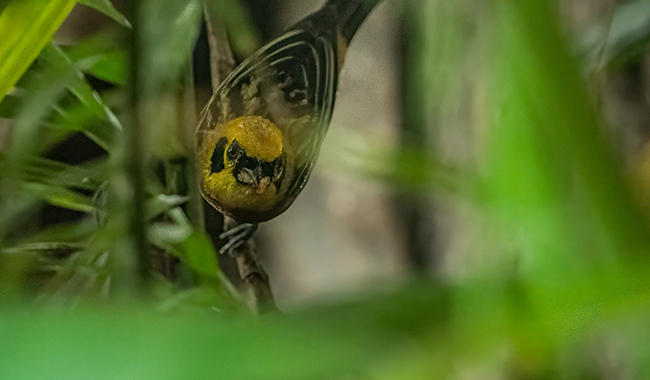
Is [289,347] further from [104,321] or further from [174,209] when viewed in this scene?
[174,209]

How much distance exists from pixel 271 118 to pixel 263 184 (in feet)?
0.12

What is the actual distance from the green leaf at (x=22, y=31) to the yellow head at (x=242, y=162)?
99mm

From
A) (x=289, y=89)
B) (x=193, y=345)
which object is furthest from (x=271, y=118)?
(x=193, y=345)

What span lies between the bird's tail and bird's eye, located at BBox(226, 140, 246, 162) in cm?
10

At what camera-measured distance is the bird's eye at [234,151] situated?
257mm

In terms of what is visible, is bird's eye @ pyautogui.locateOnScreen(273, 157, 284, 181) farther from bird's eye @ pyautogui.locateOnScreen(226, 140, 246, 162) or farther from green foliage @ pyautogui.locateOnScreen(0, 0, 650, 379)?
green foliage @ pyautogui.locateOnScreen(0, 0, 650, 379)

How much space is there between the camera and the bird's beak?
269 millimetres

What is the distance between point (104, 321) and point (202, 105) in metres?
0.26

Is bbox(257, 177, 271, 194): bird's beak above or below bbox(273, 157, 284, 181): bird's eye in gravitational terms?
below

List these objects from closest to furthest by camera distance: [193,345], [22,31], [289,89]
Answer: [193,345] < [22,31] < [289,89]

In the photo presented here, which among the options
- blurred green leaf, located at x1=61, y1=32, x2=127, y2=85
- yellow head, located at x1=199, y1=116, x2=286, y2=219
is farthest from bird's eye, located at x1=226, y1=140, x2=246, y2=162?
blurred green leaf, located at x1=61, y1=32, x2=127, y2=85

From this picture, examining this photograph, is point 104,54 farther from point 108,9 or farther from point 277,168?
point 277,168

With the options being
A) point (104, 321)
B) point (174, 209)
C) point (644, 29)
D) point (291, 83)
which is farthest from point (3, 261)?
point (644, 29)

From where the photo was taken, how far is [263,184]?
272 mm
